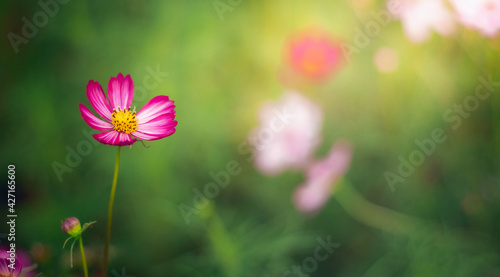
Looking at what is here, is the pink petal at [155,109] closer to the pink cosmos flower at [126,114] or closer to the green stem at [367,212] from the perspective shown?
the pink cosmos flower at [126,114]

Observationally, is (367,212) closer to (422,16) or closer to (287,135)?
(287,135)

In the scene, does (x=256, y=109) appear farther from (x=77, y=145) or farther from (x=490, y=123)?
(x=490, y=123)

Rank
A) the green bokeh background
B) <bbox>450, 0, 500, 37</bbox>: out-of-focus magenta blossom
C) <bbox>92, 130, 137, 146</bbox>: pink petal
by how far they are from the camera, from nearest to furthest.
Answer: <bbox>92, 130, 137, 146</bbox>: pink petal → <bbox>450, 0, 500, 37</bbox>: out-of-focus magenta blossom → the green bokeh background

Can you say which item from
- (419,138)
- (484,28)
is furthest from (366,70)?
(484,28)

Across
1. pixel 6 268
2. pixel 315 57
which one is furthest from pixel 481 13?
pixel 6 268

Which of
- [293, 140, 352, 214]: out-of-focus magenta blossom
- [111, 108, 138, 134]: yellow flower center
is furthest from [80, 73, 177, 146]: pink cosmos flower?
[293, 140, 352, 214]: out-of-focus magenta blossom

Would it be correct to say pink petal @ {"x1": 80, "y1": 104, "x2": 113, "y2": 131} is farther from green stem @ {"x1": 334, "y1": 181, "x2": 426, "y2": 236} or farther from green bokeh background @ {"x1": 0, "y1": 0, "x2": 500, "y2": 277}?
green stem @ {"x1": 334, "y1": 181, "x2": 426, "y2": 236}
